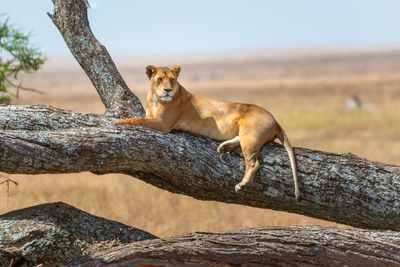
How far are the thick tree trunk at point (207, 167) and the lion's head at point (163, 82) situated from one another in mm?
455

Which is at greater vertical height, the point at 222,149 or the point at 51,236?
the point at 222,149

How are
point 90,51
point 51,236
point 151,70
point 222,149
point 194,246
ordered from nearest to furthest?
1. point 194,246
2. point 51,236
3. point 222,149
4. point 151,70
5. point 90,51

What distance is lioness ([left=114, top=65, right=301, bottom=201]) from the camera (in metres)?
6.12

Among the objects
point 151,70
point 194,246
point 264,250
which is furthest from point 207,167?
point 151,70

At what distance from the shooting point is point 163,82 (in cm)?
645

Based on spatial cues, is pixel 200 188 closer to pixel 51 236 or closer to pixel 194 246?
pixel 194 246

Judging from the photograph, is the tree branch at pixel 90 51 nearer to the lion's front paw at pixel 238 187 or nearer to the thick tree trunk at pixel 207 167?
the thick tree trunk at pixel 207 167

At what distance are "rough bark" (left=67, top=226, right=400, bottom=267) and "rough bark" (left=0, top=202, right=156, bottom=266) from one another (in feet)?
1.74

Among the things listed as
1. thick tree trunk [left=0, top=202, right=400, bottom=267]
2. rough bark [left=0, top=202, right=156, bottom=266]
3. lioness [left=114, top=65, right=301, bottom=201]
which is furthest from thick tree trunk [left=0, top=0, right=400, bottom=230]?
rough bark [left=0, top=202, right=156, bottom=266]

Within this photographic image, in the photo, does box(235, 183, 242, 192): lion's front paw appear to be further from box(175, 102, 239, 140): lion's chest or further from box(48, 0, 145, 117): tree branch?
box(48, 0, 145, 117): tree branch

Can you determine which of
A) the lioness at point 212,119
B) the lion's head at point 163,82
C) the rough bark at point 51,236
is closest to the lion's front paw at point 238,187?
the lioness at point 212,119

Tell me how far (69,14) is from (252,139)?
8.84 ft

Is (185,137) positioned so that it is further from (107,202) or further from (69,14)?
(107,202)

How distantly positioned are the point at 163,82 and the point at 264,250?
2183 mm
